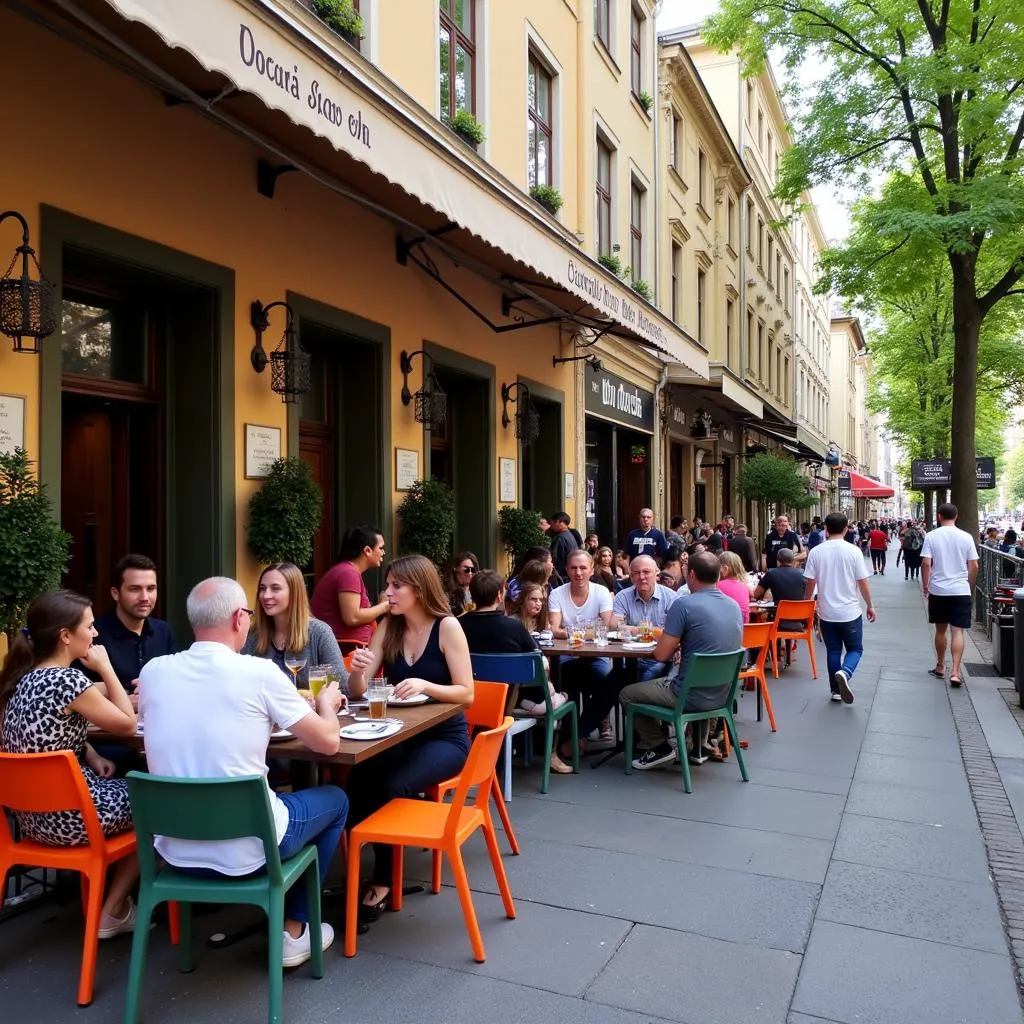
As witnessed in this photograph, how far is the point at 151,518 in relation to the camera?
239 inches

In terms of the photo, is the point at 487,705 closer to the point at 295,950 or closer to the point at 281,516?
the point at 295,950

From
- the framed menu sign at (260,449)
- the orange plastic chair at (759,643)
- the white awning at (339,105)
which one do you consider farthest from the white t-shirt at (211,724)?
the orange plastic chair at (759,643)

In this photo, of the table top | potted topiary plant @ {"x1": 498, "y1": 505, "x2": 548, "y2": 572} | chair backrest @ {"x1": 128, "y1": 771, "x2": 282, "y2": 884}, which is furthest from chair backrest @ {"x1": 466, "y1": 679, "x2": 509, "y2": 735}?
potted topiary plant @ {"x1": 498, "y1": 505, "x2": 548, "y2": 572}

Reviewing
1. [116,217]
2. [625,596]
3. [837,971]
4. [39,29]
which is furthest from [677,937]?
[39,29]

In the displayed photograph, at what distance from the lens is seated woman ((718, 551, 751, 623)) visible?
7.71 meters

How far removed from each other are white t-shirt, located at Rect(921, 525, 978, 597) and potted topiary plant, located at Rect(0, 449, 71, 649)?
26.8 ft

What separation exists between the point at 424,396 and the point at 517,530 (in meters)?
2.54

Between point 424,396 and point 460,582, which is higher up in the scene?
point 424,396

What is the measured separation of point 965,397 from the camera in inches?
550

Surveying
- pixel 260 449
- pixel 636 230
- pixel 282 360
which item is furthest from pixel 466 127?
pixel 636 230

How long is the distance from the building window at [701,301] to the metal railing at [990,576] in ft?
26.4

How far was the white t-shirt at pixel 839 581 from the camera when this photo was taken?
852 centimetres

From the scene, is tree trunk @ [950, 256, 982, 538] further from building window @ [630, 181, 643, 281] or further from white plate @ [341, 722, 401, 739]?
white plate @ [341, 722, 401, 739]

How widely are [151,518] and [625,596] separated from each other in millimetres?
3635
